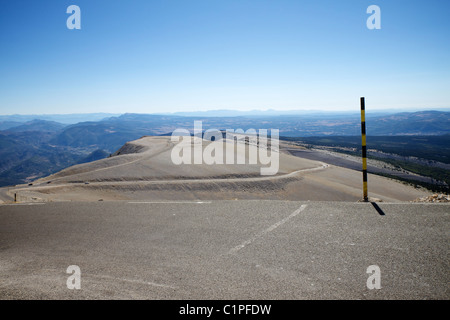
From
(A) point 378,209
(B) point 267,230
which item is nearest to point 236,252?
(B) point 267,230

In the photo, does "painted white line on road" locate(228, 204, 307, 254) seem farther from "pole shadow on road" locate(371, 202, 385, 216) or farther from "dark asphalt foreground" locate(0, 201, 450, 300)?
"pole shadow on road" locate(371, 202, 385, 216)

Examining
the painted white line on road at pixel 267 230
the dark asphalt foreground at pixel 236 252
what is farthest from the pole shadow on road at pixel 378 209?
the painted white line on road at pixel 267 230

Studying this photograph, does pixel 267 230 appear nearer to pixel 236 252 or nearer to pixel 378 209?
pixel 236 252

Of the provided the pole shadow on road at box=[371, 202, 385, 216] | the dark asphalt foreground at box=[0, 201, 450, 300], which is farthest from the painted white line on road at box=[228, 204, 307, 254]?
the pole shadow on road at box=[371, 202, 385, 216]

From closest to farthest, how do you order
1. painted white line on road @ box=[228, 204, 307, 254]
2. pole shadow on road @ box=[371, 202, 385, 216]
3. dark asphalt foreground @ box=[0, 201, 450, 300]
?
dark asphalt foreground @ box=[0, 201, 450, 300] < painted white line on road @ box=[228, 204, 307, 254] < pole shadow on road @ box=[371, 202, 385, 216]

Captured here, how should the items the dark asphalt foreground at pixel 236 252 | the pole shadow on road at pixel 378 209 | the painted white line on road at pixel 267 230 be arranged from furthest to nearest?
the pole shadow on road at pixel 378 209 < the painted white line on road at pixel 267 230 < the dark asphalt foreground at pixel 236 252

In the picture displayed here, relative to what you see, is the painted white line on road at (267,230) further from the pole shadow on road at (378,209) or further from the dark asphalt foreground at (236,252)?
the pole shadow on road at (378,209)

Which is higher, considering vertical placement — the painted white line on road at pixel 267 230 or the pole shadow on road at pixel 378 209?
the pole shadow on road at pixel 378 209

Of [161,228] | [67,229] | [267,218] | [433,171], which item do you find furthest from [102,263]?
[433,171]

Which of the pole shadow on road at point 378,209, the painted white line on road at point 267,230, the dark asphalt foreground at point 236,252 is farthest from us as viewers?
the pole shadow on road at point 378,209
